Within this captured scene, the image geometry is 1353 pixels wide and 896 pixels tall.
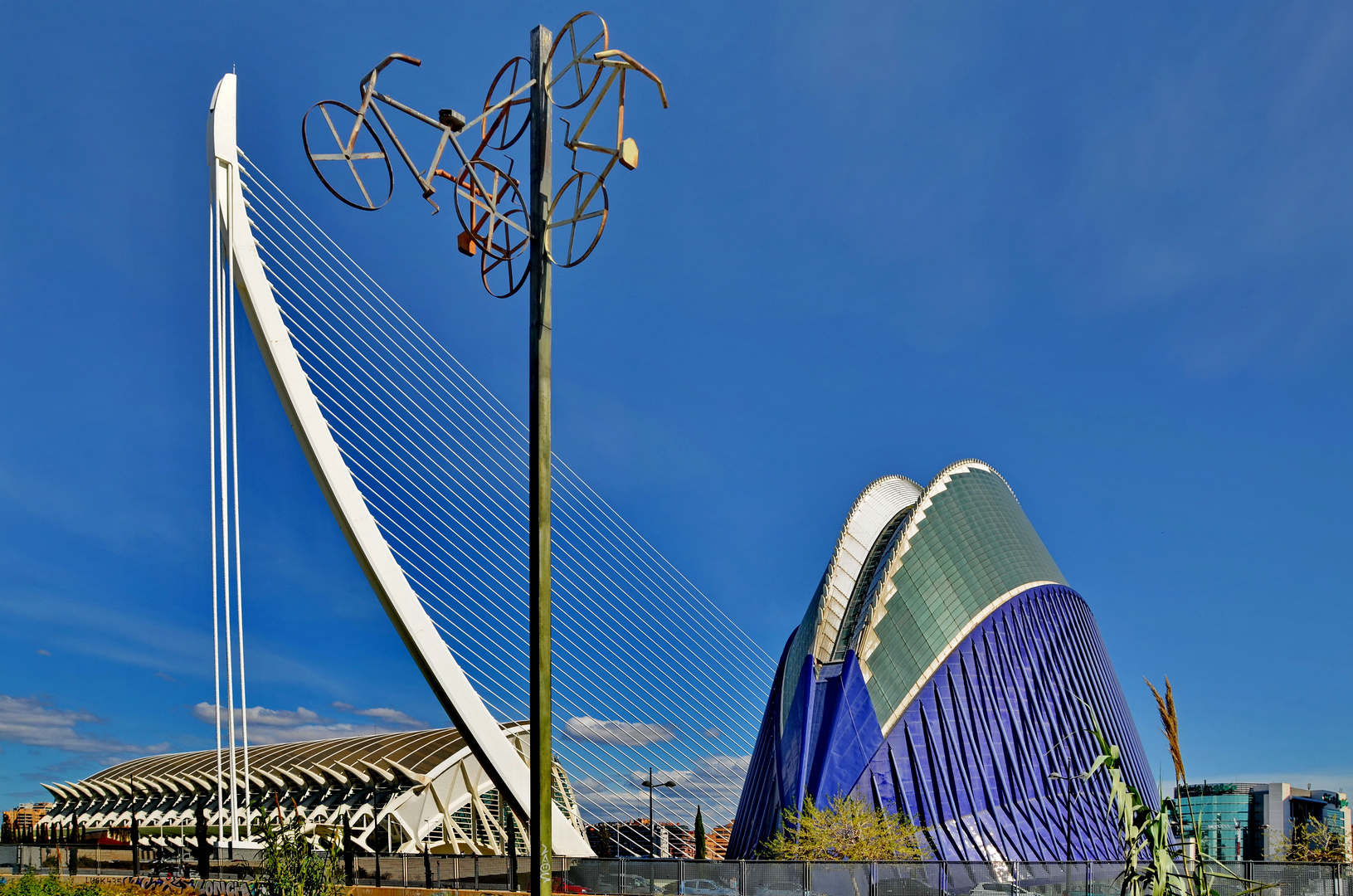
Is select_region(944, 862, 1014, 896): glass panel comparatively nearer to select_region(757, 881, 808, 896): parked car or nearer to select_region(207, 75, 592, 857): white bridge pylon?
select_region(757, 881, 808, 896): parked car

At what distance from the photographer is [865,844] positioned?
30.4 metres

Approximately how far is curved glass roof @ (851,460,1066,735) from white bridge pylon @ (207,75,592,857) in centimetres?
2607

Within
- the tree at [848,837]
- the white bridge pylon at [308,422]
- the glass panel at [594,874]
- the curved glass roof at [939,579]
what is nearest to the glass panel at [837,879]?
the glass panel at [594,874]

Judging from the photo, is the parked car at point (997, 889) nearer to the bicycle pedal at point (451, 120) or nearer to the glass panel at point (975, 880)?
the glass panel at point (975, 880)

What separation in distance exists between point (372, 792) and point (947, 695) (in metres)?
29.5

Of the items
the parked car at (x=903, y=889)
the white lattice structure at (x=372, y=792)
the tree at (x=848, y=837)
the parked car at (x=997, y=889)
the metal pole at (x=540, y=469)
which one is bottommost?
the white lattice structure at (x=372, y=792)

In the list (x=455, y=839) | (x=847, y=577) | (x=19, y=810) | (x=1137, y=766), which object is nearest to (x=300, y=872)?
(x=847, y=577)

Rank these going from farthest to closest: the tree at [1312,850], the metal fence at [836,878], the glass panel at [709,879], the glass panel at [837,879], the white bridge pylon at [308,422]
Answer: the tree at [1312,850], the glass panel at [709,879], the glass panel at [837,879], the metal fence at [836,878], the white bridge pylon at [308,422]

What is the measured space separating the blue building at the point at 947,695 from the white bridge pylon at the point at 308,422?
23.2m

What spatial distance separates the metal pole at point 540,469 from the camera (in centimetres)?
449

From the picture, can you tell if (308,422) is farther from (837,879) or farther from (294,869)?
(837,879)

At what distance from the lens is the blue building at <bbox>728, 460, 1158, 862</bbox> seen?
3769cm

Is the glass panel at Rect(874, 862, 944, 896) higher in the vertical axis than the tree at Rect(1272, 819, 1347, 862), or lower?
higher

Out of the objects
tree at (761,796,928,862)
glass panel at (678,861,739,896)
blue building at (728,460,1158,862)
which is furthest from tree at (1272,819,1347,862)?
glass panel at (678,861,739,896)
